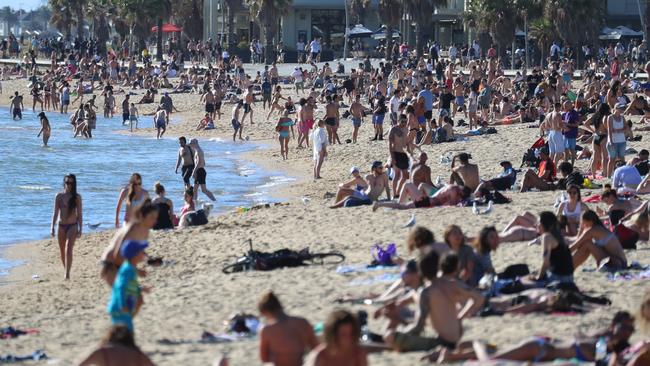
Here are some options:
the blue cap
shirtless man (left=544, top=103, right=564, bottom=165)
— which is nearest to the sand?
the blue cap

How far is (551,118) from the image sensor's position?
20.5 metres

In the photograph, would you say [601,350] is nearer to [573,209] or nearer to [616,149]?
[573,209]

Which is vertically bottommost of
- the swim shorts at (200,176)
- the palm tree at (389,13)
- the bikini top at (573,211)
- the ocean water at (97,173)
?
the ocean water at (97,173)

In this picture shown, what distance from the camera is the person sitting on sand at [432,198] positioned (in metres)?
17.0

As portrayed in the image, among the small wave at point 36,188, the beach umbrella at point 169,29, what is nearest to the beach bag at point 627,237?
the small wave at point 36,188

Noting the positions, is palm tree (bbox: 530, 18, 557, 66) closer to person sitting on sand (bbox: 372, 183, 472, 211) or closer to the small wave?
the small wave

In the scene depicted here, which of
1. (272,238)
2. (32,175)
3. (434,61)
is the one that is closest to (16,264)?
(272,238)

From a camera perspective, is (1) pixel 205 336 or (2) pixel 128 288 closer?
(2) pixel 128 288

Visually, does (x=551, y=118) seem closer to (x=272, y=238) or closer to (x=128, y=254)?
(x=272, y=238)

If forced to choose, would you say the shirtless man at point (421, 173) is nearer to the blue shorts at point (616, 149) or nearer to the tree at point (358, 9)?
the blue shorts at point (616, 149)

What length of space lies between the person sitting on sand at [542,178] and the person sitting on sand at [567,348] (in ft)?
31.0

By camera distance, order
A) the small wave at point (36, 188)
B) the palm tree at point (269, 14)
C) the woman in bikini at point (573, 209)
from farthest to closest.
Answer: the palm tree at point (269, 14), the small wave at point (36, 188), the woman in bikini at point (573, 209)

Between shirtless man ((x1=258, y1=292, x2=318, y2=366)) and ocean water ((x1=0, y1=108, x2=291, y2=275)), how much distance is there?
387 inches

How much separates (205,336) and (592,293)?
3365 millimetres
